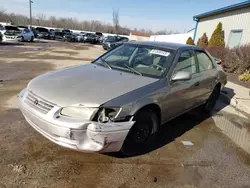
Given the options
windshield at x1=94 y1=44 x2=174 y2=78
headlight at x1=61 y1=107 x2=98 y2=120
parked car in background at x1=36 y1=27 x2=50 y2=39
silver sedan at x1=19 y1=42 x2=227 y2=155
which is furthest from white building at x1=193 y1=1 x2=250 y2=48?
parked car in background at x1=36 y1=27 x2=50 y2=39

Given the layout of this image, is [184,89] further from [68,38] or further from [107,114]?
[68,38]

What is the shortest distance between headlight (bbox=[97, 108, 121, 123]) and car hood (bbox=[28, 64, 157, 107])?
10cm

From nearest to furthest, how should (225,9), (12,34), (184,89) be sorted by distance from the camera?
(184,89) < (225,9) < (12,34)

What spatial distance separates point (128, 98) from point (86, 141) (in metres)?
0.74

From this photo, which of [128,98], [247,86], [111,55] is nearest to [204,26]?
[247,86]

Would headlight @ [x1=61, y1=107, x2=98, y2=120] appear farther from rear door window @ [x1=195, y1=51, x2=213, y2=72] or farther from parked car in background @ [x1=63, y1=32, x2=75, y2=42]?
parked car in background @ [x1=63, y1=32, x2=75, y2=42]

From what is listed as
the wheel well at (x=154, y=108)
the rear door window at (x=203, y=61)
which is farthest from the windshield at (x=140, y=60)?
the rear door window at (x=203, y=61)

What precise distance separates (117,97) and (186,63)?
1.91m

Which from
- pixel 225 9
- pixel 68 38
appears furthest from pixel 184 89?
pixel 68 38

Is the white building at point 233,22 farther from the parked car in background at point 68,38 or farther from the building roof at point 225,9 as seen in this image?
the parked car in background at point 68,38

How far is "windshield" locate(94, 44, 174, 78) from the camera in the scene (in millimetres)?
3689

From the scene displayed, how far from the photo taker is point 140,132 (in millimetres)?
3283

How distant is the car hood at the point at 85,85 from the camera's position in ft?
9.04

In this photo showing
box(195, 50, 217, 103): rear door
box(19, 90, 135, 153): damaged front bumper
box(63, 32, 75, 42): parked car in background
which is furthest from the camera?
box(63, 32, 75, 42): parked car in background
